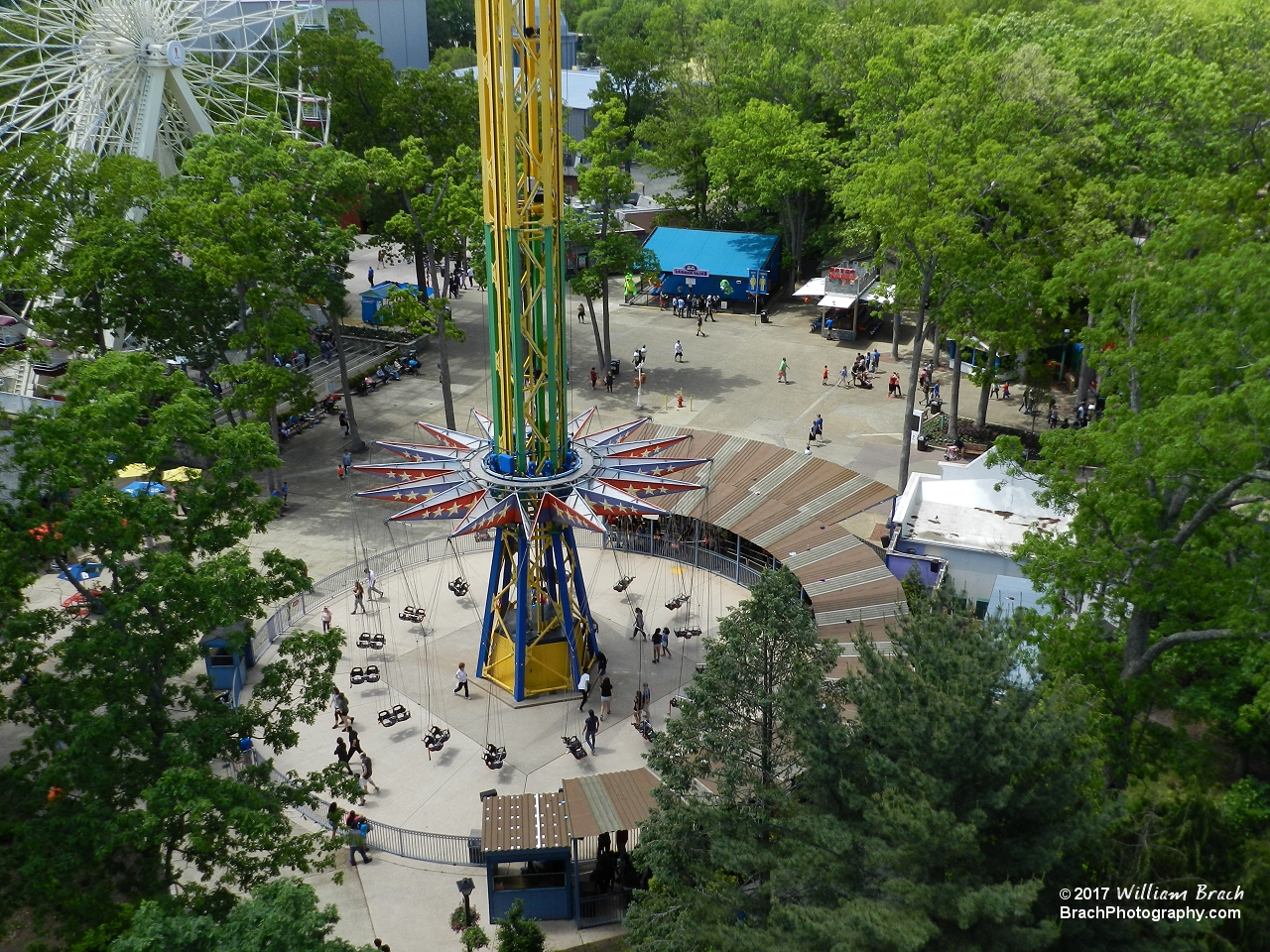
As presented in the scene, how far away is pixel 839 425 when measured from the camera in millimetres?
48719

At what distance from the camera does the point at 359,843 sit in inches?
957

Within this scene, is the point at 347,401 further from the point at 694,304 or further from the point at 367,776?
the point at 694,304

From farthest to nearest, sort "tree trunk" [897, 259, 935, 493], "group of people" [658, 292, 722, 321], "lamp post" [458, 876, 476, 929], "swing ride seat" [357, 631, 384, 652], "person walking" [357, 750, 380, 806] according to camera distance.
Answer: "group of people" [658, 292, 722, 321], "tree trunk" [897, 259, 935, 493], "swing ride seat" [357, 631, 384, 652], "person walking" [357, 750, 380, 806], "lamp post" [458, 876, 476, 929]

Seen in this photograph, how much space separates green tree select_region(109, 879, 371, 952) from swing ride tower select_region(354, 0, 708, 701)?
1176 cm

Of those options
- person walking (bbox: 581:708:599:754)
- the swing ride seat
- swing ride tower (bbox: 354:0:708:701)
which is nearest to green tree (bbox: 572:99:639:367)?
swing ride tower (bbox: 354:0:708:701)

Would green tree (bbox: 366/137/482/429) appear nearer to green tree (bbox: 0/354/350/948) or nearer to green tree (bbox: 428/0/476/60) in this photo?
green tree (bbox: 0/354/350/948)

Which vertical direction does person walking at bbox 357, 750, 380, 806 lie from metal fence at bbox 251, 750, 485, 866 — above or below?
above

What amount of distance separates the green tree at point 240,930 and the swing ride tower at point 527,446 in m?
11.8

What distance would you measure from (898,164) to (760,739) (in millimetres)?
28047

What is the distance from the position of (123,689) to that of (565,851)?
971cm

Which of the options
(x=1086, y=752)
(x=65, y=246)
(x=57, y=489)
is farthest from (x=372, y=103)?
(x=1086, y=752)

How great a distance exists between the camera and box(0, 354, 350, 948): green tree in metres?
17.7

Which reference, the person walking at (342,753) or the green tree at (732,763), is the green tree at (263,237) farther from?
the green tree at (732,763)

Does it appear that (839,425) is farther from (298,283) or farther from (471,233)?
(298,283)
